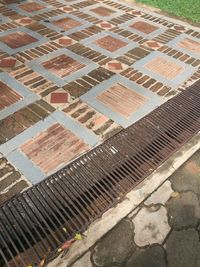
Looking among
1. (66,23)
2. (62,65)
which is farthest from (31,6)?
(62,65)

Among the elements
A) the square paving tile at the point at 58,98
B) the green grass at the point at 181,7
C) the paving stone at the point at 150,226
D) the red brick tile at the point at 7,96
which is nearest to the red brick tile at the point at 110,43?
the square paving tile at the point at 58,98

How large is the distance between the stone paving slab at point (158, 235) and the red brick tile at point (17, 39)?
3614mm

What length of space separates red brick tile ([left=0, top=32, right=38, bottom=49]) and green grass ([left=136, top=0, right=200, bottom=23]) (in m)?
3.46

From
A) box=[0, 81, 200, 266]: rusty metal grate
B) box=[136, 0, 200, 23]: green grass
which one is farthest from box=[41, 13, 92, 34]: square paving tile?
box=[0, 81, 200, 266]: rusty metal grate

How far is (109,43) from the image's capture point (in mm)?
5293

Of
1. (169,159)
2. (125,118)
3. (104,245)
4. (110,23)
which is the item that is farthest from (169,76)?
(104,245)

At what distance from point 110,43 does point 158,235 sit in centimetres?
381

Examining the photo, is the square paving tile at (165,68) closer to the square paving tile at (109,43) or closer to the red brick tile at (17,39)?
the square paving tile at (109,43)

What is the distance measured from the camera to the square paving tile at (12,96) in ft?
12.2

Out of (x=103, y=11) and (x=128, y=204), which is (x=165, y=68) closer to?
(x=103, y=11)

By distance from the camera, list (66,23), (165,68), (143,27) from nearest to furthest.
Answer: (165,68) < (66,23) < (143,27)

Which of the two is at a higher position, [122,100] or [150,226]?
[122,100]

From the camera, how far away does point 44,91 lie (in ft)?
13.2

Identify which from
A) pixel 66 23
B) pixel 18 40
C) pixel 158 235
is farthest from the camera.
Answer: pixel 66 23
